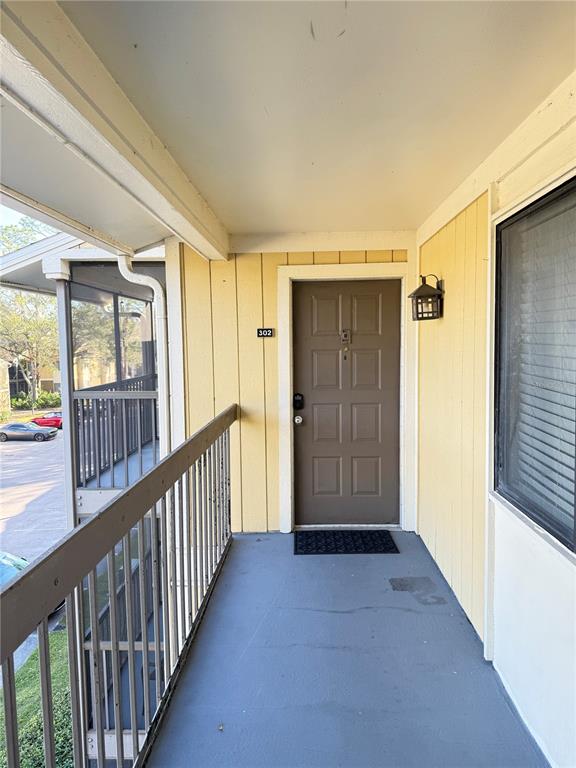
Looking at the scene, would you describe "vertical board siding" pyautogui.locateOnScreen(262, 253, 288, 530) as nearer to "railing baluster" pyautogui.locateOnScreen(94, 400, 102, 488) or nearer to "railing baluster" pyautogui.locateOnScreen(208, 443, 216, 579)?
"railing baluster" pyautogui.locateOnScreen(208, 443, 216, 579)

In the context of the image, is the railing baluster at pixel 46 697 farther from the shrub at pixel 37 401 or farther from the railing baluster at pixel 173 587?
the shrub at pixel 37 401

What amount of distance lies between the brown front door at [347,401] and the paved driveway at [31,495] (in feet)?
13.4

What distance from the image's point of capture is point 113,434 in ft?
14.8

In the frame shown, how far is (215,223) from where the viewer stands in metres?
2.71

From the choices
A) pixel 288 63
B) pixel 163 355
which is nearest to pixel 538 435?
pixel 288 63

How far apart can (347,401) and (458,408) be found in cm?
111

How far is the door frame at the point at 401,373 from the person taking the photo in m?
3.17

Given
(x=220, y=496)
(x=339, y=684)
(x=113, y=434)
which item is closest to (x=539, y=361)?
(x=339, y=684)

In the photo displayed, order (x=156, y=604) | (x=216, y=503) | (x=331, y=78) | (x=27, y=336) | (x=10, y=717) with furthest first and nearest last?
(x=27, y=336) < (x=216, y=503) < (x=156, y=604) < (x=331, y=78) < (x=10, y=717)

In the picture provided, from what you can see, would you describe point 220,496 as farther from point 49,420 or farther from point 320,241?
point 49,420

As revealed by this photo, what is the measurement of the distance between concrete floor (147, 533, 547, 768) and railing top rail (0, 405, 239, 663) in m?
0.89

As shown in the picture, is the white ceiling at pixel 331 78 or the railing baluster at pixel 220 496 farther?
the railing baluster at pixel 220 496

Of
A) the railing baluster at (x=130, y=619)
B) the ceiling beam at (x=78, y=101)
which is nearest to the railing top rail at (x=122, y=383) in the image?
the ceiling beam at (x=78, y=101)

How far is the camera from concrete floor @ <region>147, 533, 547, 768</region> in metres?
1.51
